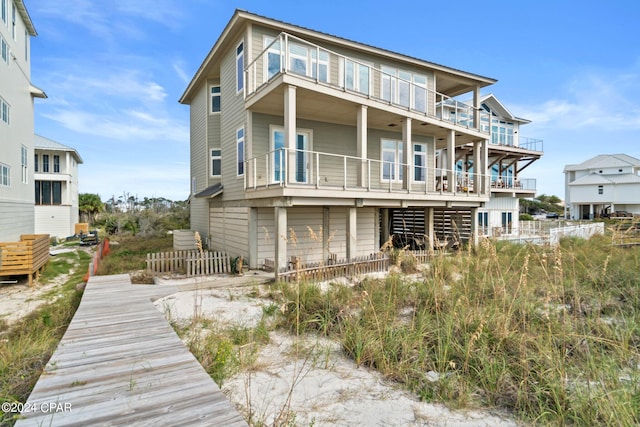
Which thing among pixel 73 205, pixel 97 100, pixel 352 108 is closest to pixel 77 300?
pixel 352 108

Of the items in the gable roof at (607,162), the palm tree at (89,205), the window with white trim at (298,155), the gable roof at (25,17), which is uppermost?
the gable roof at (25,17)

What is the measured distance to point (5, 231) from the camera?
557 inches

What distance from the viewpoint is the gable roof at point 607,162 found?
168 ft

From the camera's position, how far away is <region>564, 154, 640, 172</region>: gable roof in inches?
2015

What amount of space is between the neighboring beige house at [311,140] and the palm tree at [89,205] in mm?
25038

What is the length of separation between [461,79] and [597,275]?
1294cm

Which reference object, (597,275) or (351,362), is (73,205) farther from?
(597,275)

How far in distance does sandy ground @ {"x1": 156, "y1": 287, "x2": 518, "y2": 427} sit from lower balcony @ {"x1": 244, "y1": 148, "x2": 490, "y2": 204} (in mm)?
5795

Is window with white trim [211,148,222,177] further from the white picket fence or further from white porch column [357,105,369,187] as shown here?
white porch column [357,105,369,187]

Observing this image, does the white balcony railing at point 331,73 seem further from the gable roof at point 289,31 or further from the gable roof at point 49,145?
the gable roof at point 49,145

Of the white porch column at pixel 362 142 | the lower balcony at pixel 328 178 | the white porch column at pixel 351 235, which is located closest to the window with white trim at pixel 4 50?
the lower balcony at pixel 328 178

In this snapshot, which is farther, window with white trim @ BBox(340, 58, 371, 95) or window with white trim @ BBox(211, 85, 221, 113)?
window with white trim @ BBox(211, 85, 221, 113)

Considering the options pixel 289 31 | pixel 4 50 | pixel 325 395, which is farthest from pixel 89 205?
pixel 325 395

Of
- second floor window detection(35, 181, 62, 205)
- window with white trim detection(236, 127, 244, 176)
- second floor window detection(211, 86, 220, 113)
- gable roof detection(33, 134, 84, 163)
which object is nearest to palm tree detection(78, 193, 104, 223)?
second floor window detection(35, 181, 62, 205)
